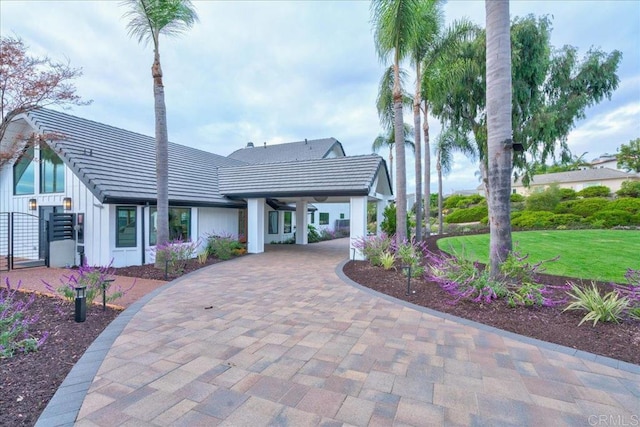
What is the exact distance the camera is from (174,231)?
12.3m

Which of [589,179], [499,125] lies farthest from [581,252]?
[589,179]

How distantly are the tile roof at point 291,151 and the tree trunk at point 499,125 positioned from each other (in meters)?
19.0

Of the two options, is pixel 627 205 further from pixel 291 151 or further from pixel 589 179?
pixel 291 151

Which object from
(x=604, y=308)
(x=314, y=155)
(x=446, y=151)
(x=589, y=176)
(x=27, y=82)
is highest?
(x=314, y=155)

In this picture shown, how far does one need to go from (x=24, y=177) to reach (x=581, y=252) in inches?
910

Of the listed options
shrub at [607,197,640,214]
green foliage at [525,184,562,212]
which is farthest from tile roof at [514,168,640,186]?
shrub at [607,197,640,214]

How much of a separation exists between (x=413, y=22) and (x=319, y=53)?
463cm

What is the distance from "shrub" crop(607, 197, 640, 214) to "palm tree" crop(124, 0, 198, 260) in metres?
28.0

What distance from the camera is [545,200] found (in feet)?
78.2

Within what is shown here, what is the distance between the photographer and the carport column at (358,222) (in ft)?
38.9

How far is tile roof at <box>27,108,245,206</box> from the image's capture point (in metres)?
9.98

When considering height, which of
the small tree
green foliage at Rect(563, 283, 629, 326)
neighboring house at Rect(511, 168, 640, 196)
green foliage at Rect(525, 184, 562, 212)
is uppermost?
neighboring house at Rect(511, 168, 640, 196)

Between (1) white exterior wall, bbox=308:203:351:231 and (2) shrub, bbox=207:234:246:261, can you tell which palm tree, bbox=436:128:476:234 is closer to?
(1) white exterior wall, bbox=308:203:351:231

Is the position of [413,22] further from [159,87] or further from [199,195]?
[199,195]
